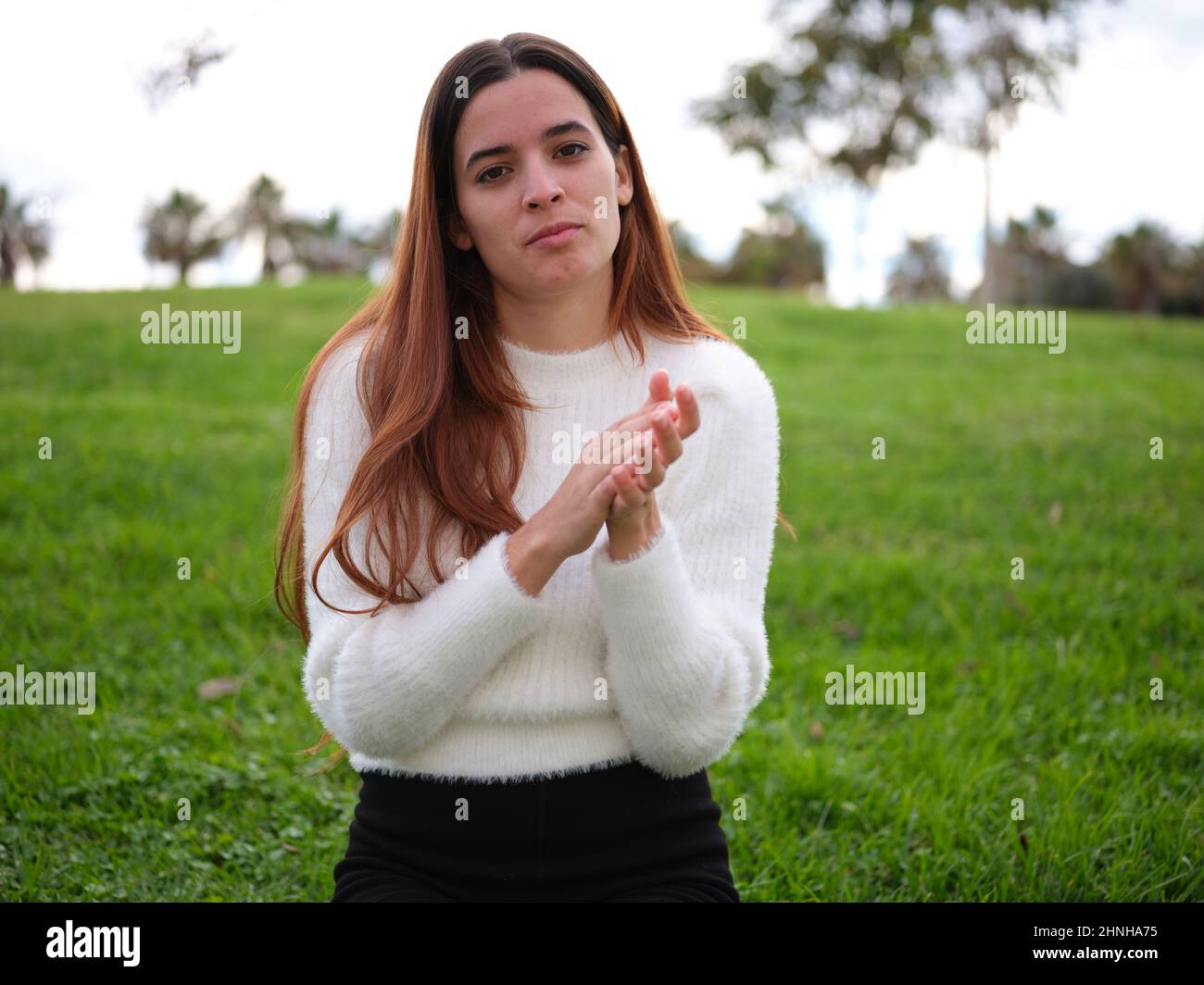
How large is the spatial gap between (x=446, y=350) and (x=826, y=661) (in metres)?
2.75

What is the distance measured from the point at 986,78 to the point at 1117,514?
18614mm

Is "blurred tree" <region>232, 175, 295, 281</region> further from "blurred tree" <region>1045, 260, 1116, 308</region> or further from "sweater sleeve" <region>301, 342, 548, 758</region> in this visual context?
"sweater sleeve" <region>301, 342, 548, 758</region>

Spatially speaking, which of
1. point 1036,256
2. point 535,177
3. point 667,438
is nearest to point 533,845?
point 667,438

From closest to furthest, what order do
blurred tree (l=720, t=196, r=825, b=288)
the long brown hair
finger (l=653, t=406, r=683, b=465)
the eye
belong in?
finger (l=653, t=406, r=683, b=465)
the long brown hair
the eye
blurred tree (l=720, t=196, r=825, b=288)

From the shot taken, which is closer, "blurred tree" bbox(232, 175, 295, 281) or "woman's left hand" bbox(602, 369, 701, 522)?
"woman's left hand" bbox(602, 369, 701, 522)

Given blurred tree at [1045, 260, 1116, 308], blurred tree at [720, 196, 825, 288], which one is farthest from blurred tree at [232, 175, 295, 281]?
blurred tree at [1045, 260, 1116, 308]

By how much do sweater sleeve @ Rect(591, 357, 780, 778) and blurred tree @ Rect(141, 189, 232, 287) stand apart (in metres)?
26.9

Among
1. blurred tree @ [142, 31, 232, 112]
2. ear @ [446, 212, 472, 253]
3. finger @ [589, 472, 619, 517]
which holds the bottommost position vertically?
finger @ [589, 472, 619, 517]

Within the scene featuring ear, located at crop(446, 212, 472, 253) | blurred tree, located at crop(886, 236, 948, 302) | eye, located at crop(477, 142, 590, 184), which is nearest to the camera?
eye, located at crop(477, 142, 590, 184)

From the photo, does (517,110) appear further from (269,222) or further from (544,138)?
(269,222)

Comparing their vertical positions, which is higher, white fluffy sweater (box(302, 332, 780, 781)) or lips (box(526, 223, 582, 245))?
lips (box(526, 223, 582, 245))

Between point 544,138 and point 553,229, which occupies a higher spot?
point 544,138

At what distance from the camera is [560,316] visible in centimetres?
258

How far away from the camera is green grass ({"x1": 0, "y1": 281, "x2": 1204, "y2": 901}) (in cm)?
329
